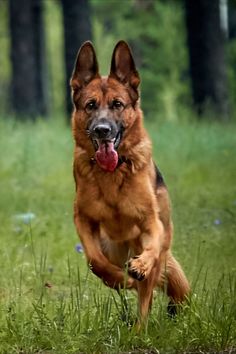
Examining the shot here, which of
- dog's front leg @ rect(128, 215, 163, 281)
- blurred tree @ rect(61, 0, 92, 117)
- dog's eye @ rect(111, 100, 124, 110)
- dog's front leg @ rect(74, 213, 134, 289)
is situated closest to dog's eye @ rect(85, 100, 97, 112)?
dog's eye @ rect(111, 100, 124, 110)

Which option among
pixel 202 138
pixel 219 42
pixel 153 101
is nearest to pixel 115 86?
pixel 202 138

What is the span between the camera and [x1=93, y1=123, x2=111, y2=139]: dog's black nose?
22.6 feet

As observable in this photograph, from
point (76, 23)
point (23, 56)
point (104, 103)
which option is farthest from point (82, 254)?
point (23, 56)

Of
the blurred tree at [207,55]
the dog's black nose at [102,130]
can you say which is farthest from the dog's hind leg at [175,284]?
the blurred tree at [207,55]

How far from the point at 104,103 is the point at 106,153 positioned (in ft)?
1.07

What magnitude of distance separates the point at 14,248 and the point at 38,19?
27025mm

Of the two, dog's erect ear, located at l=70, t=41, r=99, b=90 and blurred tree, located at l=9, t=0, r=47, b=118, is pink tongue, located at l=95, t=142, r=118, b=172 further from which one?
blurred tree, located at l=9, t=0, r=47, b=118

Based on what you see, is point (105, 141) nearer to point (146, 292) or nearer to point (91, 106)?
point (91, 106)

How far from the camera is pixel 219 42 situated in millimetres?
27094

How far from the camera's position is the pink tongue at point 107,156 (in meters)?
7.02

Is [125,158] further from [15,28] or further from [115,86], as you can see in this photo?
[15,28]

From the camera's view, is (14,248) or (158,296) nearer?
(158,296)

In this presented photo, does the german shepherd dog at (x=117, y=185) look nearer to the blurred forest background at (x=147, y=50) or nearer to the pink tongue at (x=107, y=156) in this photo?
the pink tongue at (x=107, y=156)

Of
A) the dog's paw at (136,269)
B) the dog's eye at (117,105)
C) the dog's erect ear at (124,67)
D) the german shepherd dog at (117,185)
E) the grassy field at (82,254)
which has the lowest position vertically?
the grassy field at (82,254)
